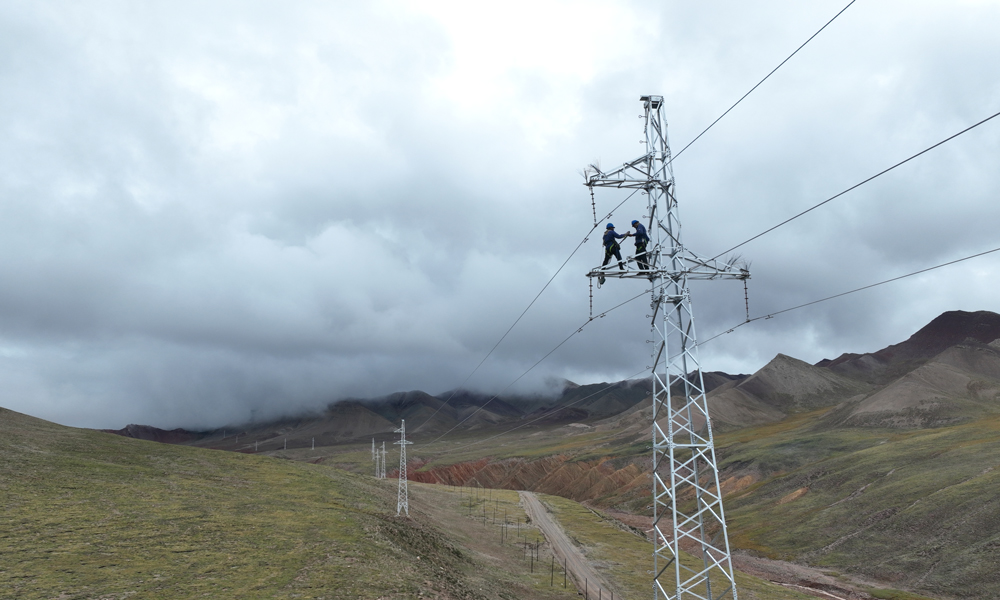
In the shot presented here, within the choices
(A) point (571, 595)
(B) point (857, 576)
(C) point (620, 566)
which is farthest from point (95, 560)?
(B) point (857, 576)

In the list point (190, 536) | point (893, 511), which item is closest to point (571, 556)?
point (190, 536)

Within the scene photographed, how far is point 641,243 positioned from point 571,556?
46990 mm

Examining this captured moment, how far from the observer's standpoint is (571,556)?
64.4m

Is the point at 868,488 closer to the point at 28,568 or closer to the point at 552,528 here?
the point at 552,528

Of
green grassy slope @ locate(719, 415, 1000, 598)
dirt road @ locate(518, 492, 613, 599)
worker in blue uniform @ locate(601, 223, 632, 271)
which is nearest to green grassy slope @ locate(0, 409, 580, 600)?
dirt road @ locate(518, 492, 613, 599)

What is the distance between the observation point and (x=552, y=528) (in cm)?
8194

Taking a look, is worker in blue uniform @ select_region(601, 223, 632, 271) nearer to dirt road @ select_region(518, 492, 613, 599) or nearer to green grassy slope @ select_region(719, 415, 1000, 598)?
dirt road @ select_region(518, 492, 613, 599)

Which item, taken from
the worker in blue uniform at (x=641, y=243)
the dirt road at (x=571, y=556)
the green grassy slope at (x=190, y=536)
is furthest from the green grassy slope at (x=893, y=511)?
the worker in blue uniform at (x=641, y=243)

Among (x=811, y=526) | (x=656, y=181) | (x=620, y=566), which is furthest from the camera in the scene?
(x=811, y=526)

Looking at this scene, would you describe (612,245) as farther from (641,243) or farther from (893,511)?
(893,511)

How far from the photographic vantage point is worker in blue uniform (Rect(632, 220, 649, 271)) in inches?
1110

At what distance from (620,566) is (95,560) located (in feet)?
149

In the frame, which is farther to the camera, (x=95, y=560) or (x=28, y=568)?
(x=95, y=560)

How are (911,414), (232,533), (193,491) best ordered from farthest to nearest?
1. (911,414)
2. (193,491)
3. (232,533)
